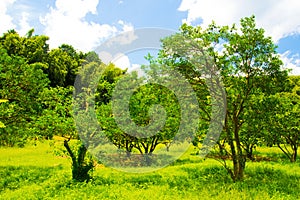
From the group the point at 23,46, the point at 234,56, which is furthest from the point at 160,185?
the point at 23,46

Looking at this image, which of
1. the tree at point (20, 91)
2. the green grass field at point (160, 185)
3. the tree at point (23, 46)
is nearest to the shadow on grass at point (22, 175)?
the green grass field at point (160, 185)

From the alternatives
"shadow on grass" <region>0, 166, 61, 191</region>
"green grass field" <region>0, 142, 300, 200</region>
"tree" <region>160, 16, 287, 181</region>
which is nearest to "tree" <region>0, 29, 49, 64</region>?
"shadow on grass" <region>0, 166, 61, 191</region>

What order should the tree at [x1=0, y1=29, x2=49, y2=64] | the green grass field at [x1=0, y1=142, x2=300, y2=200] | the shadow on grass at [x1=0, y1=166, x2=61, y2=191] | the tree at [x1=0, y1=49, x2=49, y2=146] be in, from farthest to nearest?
1. the tree at [x1=0, y1=29, x2=49, y2=64]
2. the tree at [x1=0, y1=49, x2=49, y2=146]
3. the shadow on grass at [x1=0, y1=166, x2=61, y2=191]
4. the green grass field at [x1=0, y1=142, x2=300, y2=200]

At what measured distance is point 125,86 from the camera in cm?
2152

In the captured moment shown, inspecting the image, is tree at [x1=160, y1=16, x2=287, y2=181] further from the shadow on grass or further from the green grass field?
the shadow on grass

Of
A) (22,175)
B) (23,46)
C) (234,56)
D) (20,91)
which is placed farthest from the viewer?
(23,46)

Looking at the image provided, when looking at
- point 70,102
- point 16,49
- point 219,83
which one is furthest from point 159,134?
point 16,49

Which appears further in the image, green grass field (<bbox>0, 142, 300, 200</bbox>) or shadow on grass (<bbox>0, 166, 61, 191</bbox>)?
shadow on grass (<bbox>0, 166, 61, 191</bbox>)

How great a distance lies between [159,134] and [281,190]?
11.3 metres

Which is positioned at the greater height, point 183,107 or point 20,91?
point 20,91

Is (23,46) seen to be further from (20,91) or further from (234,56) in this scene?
(234,56)

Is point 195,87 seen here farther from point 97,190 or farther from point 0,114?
point 0,114

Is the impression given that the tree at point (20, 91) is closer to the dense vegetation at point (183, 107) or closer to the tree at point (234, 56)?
the dense vegetation at point (183, 107)

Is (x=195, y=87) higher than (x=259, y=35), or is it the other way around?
(x=259, y=35)
